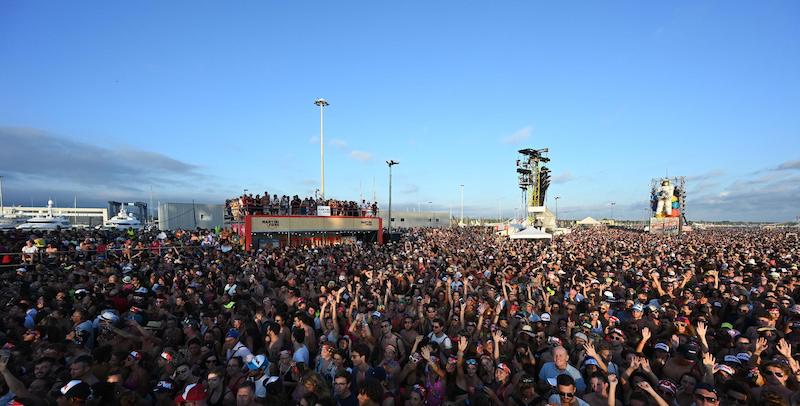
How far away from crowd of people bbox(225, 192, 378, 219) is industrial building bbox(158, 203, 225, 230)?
20.2 metres

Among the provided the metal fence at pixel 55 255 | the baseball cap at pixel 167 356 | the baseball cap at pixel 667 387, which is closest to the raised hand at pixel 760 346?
the baseball cap at pixel 667 387

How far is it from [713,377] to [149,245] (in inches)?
762

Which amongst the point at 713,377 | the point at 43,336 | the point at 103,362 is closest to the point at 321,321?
the point at 103,362

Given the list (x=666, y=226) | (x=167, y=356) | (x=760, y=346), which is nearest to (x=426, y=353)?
(x=167, y=356)

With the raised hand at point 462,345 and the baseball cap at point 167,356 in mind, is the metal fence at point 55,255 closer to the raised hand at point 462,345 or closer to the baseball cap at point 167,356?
the baseball cap at point 167,356

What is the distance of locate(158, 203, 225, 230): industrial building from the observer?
3822 centimetres

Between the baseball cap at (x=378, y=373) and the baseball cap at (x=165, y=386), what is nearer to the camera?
the baseball cap at (x=165, y=386)

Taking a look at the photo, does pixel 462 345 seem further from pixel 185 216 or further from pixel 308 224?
pixel 185 216

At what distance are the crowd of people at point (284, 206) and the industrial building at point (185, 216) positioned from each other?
2017cm

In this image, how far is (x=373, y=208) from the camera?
26672 millimetres

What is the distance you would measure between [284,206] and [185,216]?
76.5 feet

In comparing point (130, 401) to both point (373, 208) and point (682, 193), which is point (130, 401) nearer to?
point (373, 208)

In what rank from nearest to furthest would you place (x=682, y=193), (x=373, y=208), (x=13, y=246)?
(x=13, y=246) < (x=373, y=208) < (x=682, y=193)

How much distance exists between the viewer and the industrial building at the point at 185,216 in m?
38.2
